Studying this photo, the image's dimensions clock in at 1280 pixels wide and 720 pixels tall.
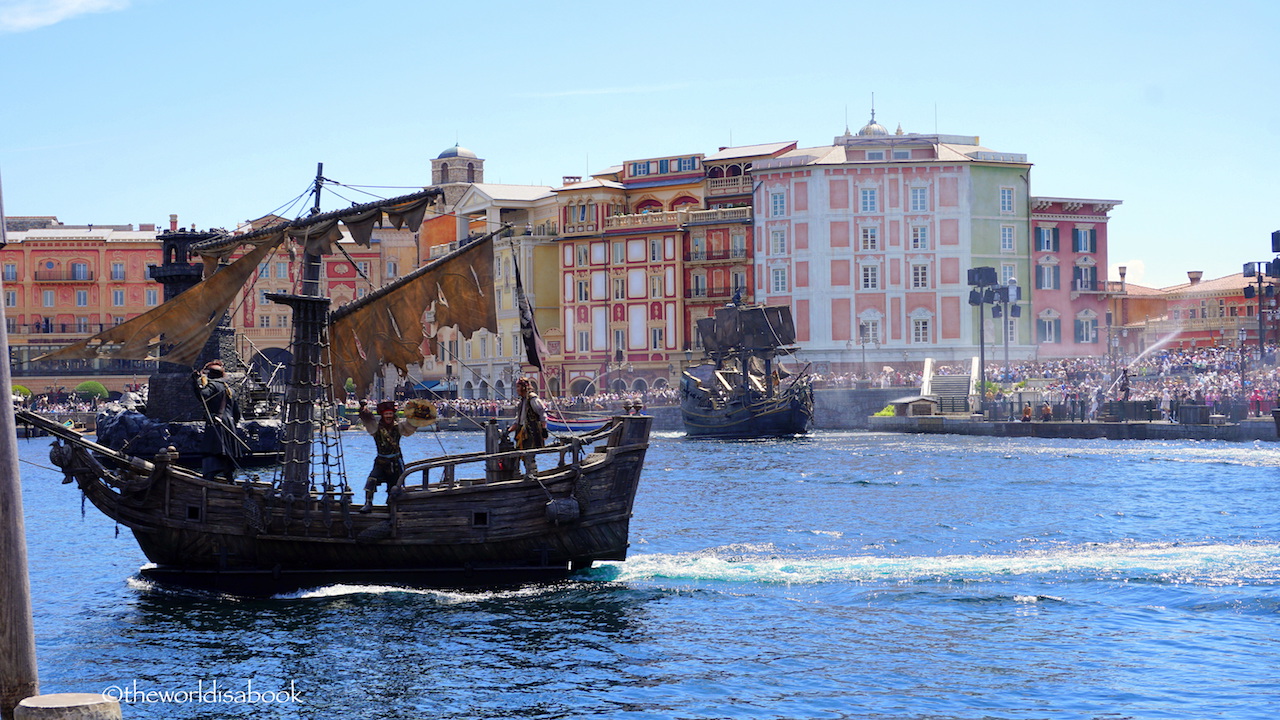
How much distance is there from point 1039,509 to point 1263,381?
34160 millimetres

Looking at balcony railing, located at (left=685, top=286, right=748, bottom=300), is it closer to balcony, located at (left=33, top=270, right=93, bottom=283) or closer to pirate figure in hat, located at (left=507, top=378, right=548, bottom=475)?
balcony, located at (left=33, top=270, right=93, bottom=283)

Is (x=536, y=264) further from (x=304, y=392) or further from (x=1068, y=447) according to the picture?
(x=304, y=392)

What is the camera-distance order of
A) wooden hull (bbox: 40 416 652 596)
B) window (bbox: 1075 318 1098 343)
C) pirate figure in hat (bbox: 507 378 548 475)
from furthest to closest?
window (bbox: 1075 318 1098 343), pirate figure in hat (bbox: 507 378 548 475), wooden hull (bbox: 40 416 652 596)

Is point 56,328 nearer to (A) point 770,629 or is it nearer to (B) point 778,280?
(B) point 778,280

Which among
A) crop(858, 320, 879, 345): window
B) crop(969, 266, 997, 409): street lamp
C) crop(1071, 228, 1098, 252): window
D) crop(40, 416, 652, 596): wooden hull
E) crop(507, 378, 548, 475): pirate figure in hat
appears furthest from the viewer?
crop(1071, 228, 1098, 252): window

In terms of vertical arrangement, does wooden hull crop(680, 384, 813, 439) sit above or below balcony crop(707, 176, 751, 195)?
below

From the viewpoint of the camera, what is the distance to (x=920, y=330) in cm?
8575

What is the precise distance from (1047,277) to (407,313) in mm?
Answer: 72017

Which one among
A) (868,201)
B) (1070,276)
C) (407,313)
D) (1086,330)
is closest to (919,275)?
(868,201)

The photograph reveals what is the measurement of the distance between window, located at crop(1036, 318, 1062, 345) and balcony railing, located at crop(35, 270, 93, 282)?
74.7m

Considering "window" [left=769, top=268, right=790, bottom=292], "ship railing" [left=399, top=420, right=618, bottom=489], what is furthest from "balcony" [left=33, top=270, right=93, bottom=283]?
"ship railing" [left=399, top=420, right=618, bottom=489]

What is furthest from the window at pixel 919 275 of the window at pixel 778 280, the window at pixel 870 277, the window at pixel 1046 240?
the window at pixel 1046 240

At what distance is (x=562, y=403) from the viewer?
8519 cm

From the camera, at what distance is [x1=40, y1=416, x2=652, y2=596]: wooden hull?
20.7 metres
